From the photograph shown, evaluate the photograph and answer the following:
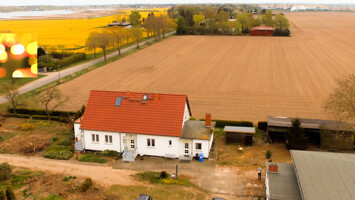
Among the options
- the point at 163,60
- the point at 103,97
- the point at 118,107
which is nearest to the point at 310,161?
the point at 118,107

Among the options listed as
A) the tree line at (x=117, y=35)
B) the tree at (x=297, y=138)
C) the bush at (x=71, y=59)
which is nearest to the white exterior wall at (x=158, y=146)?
the tree at (x=297, y=138)

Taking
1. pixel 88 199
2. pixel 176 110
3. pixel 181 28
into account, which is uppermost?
pixel 181 28

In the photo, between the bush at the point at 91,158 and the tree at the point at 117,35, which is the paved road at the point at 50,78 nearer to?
the tree at the point at 117,35

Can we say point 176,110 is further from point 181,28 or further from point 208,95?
point 181,28

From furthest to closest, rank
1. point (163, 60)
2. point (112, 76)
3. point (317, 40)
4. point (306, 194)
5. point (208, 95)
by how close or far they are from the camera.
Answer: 1. point (317, 40)
2. point (163, 60)
3. point (112, 76)
4. point (208, 95)
5. point (306, 194)

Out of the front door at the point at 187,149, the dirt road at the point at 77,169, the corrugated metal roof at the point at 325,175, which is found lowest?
the dirt road at the point at 77,169

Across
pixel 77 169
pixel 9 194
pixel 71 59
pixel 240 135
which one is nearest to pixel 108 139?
pixel 77 169

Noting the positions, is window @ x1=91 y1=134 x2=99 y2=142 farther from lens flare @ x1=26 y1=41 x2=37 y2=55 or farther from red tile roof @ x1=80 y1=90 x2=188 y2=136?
lens flare @ x1=26 y1=41 x2=37 y2=55
